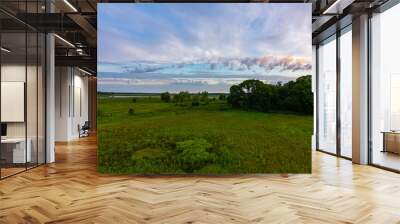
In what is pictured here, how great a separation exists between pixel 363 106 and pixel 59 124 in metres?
11.3

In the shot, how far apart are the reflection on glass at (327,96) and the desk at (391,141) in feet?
8.42

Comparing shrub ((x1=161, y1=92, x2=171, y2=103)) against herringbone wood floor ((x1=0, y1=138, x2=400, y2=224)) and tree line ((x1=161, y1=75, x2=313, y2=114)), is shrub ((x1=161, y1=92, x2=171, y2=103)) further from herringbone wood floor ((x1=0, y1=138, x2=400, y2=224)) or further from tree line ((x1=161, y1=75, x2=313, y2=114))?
herringbone wood floor ((x1=0, y1=138, x2=400, y2=224))

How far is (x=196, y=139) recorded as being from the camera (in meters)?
6.92

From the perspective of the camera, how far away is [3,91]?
6.47m

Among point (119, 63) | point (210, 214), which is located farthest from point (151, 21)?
point (210, 214)

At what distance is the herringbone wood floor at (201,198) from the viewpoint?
13.6 feet

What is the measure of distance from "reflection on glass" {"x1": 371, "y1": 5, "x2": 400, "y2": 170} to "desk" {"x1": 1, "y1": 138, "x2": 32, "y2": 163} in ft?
22.5

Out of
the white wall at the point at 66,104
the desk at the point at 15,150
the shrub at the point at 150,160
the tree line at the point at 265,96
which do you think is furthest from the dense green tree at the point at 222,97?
the white wall at the point at 66,104

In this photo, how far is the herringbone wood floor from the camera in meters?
4.15

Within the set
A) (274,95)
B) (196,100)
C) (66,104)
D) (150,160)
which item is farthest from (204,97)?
(66,104)

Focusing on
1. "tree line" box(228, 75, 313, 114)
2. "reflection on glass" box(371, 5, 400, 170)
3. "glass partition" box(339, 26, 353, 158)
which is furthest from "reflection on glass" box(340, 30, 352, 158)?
"tree line" box(228, 75, 313, 114)

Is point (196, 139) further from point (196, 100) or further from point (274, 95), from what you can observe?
point (274, 95)

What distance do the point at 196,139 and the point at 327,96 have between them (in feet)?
17.8

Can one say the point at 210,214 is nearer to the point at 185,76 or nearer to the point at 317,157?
the point at 185,76
